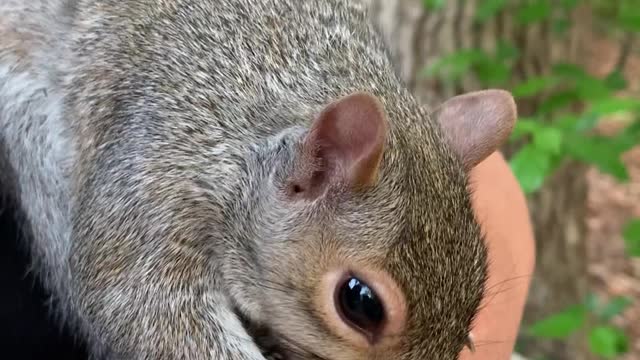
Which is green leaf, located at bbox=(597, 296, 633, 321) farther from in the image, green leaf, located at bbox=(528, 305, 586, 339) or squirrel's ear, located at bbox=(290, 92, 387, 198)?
squirrel's ear, located at bbox=(290, 92, 387, 198)

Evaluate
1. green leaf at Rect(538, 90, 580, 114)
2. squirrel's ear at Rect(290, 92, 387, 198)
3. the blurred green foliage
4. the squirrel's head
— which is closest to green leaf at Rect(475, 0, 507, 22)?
the blurred green foliage

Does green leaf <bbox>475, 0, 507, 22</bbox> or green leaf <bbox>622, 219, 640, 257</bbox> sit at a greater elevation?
green leaf <bbox>475, 0, 507, 22</bbox>

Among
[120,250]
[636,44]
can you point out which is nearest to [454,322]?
[120,250]

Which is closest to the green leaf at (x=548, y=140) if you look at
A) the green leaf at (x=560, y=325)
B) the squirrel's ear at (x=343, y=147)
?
the green leaf at (x=560, y=325)

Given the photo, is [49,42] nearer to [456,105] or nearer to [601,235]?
[456,105]

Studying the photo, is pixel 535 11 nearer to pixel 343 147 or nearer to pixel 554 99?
pixel 554 99

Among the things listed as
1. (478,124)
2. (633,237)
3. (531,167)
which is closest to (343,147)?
(478,124)
